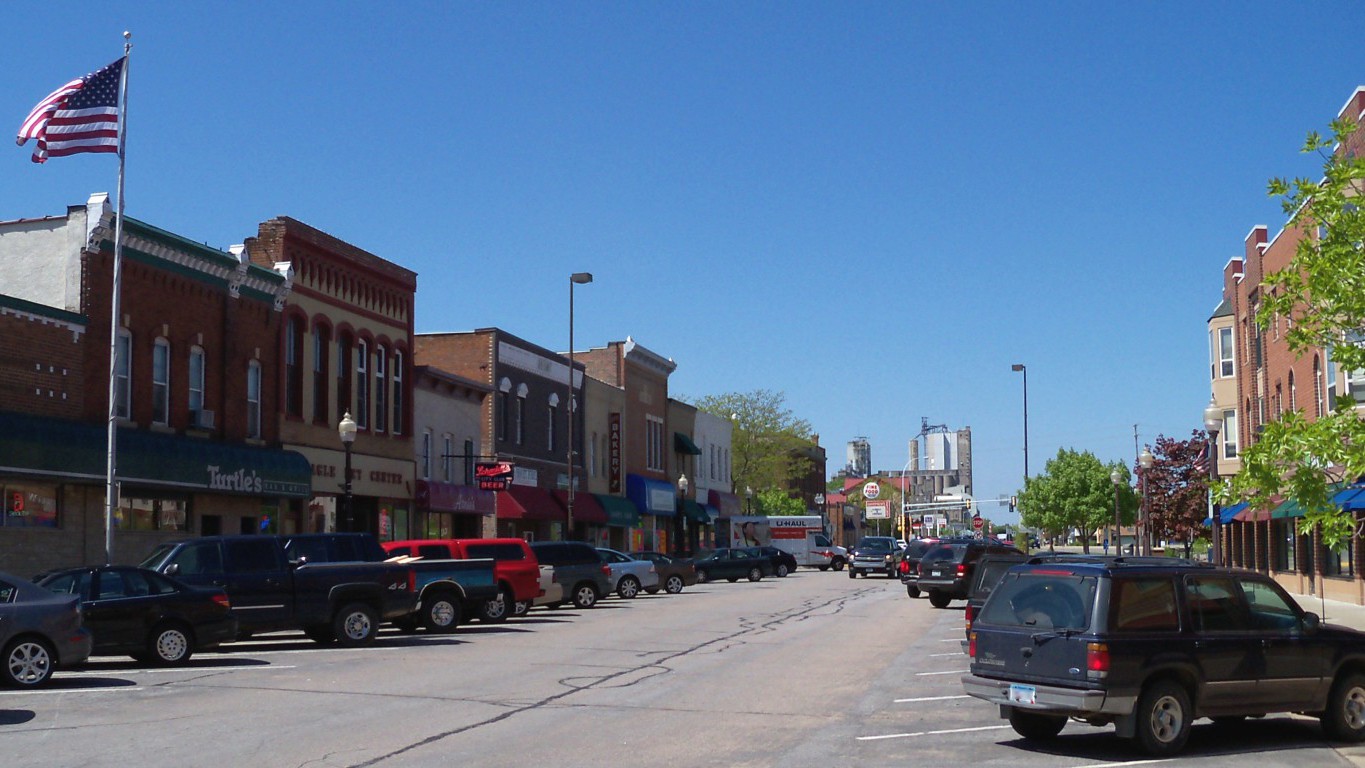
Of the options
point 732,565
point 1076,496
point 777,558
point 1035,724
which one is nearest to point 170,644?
point 1035,724

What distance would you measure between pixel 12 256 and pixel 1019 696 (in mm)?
25175

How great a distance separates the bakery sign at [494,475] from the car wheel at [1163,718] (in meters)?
34.6

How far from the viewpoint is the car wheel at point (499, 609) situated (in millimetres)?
29578

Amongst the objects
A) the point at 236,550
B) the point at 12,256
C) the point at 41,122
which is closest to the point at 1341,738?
the point at 236,550

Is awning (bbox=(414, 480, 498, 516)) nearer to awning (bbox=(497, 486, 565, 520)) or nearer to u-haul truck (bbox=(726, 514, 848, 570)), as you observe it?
awning (bbox=(497, 486, 565, 520))

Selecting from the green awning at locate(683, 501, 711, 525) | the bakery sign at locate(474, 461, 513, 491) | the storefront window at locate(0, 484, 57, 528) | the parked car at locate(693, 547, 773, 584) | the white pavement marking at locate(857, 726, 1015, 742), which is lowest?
the parked car at locate(693, 547, 773, 584)

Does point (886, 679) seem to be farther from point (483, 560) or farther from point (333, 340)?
point (333, 340)

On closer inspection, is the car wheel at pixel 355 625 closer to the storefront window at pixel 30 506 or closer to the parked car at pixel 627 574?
the storefront window at pixel 30 506

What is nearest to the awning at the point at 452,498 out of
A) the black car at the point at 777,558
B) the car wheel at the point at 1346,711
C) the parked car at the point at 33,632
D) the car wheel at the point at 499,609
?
the black car at the point at 777,558

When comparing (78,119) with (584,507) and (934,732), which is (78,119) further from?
(584,507)

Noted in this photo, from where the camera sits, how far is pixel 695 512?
2911 inches

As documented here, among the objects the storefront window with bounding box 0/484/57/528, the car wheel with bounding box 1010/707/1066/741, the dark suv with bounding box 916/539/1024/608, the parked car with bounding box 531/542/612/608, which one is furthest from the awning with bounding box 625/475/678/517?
the car wheel with bounding box 1010/707/1066/741

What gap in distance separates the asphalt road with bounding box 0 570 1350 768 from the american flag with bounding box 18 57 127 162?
383 inches

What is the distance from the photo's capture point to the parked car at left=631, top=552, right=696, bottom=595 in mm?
46062
